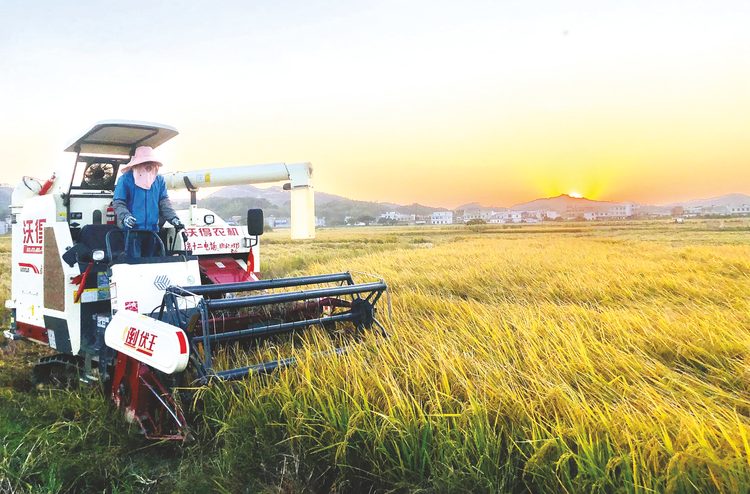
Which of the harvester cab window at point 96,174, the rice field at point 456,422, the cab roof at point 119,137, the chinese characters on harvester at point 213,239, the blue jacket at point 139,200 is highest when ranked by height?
the cab roof at point 119,137

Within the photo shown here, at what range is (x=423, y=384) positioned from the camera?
3.37 metres

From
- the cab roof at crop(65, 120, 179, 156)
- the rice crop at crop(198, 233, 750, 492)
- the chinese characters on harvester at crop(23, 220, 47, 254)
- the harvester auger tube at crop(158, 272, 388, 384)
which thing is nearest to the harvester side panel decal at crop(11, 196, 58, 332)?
the chinese characters on harvester at crop(23, 220, 47, 254)

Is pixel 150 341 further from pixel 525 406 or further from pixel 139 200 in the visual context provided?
pixel 525 406

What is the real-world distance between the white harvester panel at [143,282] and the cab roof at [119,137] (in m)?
1.78

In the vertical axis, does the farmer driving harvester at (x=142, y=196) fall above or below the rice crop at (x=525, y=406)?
above

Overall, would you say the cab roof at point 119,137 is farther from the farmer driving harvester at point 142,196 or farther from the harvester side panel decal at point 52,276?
the harvester side panel decal at point 52,276

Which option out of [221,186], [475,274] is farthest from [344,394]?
[475,274]

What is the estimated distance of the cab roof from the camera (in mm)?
5355

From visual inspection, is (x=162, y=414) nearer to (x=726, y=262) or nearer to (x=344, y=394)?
(x=344, y=394)

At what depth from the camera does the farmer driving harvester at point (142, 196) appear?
5.02 metres

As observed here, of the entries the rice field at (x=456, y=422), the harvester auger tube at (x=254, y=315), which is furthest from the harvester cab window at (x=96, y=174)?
the rice field at (x=456, y=422)

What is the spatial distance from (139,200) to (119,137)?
1.18m

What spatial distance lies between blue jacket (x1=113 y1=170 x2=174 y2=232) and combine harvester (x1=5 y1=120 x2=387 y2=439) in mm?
181

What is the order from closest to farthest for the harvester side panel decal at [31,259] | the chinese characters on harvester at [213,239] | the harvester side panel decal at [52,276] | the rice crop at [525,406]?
the rice crop at [525,406] → the harvester side panel decal at [52,276] → the harvester side panel decal at [31,259] → the chinese characters on harvester at [213,239]
